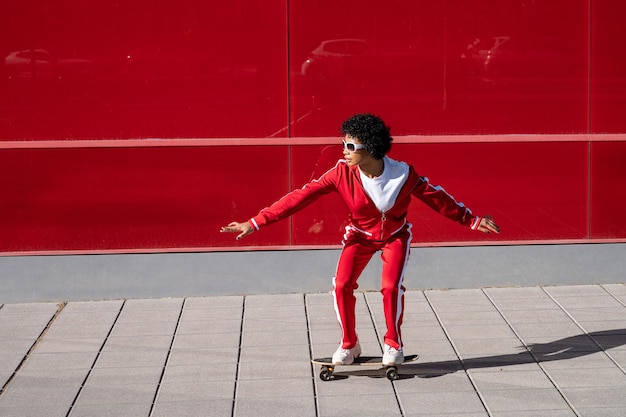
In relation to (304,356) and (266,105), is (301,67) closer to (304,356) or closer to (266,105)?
(266,105)

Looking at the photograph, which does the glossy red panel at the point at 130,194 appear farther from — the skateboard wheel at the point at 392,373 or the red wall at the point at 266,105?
the skateboard wheel at the point at 392,373

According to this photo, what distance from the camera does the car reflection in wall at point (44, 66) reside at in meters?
8.34

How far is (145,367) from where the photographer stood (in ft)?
22.6

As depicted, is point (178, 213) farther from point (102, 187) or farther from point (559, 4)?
point (559, 4)

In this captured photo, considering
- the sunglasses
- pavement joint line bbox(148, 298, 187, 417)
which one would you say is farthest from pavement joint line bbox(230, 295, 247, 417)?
the sunglasses

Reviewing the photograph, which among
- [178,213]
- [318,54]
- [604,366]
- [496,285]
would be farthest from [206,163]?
[604,366]

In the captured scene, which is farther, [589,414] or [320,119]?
[320,119]

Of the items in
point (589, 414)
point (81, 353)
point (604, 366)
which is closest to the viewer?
point (589, 414)

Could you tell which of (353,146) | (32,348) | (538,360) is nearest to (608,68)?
(538,360)

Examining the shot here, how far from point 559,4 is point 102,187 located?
13.0ft

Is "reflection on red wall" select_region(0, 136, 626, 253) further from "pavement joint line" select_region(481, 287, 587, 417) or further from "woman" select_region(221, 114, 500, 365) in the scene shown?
"woman" select_region(221, 114, 500, 365)

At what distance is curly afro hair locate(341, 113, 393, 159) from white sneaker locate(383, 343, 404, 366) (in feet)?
3.92

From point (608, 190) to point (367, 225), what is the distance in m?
3.01

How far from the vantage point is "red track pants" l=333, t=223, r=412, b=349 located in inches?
258
